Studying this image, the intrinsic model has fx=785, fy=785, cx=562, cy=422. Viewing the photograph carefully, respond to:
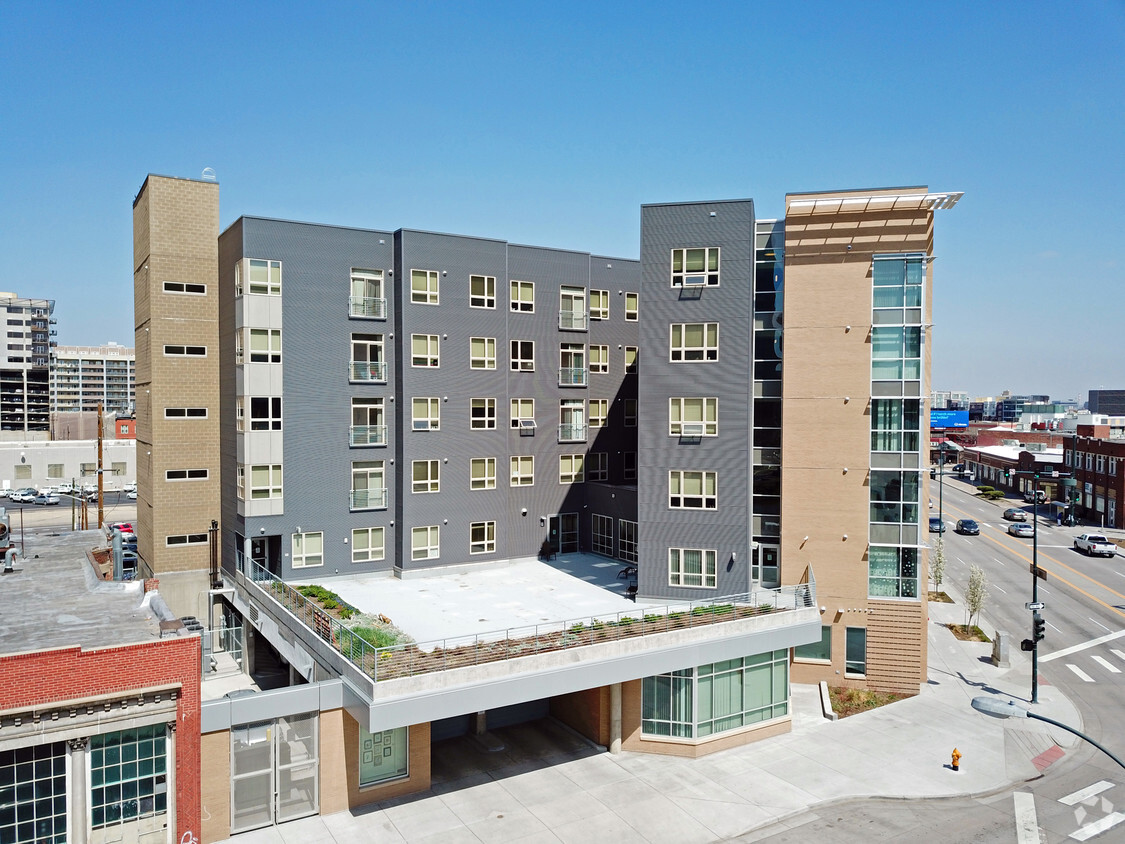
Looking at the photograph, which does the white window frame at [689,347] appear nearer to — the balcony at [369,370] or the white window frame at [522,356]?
the white window frame at [522,356]

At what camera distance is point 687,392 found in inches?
1196

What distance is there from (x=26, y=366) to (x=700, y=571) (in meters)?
130

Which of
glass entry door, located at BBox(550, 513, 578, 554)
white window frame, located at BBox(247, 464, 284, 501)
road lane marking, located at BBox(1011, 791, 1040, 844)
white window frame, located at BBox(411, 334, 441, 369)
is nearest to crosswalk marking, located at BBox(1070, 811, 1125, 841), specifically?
road lane marking, located at BBox(1011, 791, 1040, 844)

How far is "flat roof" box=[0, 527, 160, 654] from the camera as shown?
20125 mm

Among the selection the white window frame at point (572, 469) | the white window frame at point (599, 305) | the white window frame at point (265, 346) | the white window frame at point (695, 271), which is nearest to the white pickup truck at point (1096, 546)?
the white window frame at point (572, 469)

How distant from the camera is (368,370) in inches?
1323

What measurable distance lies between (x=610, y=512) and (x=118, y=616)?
21118 mm

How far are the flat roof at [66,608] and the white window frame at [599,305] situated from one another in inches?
903

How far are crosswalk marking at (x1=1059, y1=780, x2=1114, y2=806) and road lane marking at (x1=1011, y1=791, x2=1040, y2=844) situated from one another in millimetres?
907

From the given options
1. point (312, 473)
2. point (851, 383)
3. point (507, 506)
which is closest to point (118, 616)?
point (312, 473)

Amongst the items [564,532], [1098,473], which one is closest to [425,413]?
[564,532]

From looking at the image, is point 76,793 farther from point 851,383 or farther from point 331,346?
point 851,383

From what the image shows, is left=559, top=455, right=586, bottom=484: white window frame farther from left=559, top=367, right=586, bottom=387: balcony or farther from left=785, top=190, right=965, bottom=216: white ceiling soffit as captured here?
left=785, top=190, right=965, bottom=216: white ceiling soffit

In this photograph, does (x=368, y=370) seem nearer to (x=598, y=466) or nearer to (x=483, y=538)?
→ (x=483, y=538)
